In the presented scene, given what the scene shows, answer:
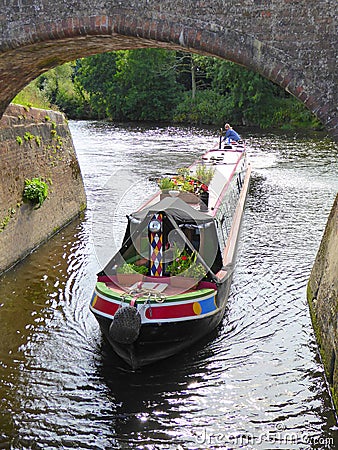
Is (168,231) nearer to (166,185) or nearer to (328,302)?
(166,185)

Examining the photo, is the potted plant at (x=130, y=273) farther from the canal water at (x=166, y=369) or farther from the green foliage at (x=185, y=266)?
the canal water at (x=166, y=369)

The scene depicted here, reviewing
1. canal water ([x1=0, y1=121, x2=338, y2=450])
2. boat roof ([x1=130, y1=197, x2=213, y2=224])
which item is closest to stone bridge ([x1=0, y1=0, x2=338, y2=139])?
boat roof ([x1=130, y1=197, x2=213, y2=224])

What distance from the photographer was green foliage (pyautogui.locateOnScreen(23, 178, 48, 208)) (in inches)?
483

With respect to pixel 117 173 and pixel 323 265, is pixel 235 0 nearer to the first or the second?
pixel 323 265

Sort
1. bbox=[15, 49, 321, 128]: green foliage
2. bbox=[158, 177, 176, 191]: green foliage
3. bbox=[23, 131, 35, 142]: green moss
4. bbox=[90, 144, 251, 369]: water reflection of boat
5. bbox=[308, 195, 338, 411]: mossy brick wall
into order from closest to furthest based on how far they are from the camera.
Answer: bbox=[308, 195, 338, 411]: mossy brick wall < bbox=[90, 144, 251, 369]: water reflection of boat < bbox=[158, 177, 176, 191]: green foliage < bbox=[23, 131, 35, 142]: green moss < bbox=[15, 49, 321, 128]: green foliage

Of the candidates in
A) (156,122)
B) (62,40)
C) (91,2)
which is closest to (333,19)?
(91,2)

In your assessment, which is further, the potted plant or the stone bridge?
the potted plant

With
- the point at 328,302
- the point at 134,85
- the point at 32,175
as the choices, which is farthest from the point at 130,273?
the point at 134,85

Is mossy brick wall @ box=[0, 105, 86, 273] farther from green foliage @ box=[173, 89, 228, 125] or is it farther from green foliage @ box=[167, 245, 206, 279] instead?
green foliage @ box=[173, 89, 228, 125]

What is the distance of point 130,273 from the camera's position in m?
8.75

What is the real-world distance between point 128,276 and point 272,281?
139 inches

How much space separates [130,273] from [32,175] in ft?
17.0

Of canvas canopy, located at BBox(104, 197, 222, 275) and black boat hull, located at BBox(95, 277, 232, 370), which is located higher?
canvas canopy, located at BBox(104, 197, 222, 275)

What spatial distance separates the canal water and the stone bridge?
11.5 feet
